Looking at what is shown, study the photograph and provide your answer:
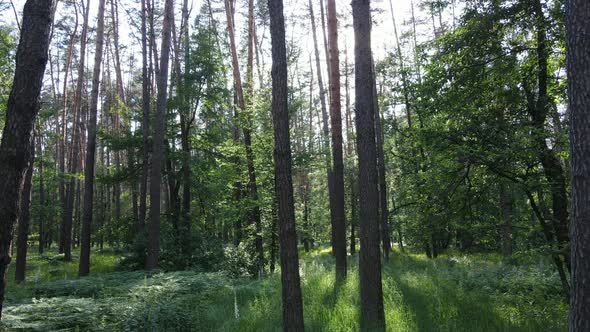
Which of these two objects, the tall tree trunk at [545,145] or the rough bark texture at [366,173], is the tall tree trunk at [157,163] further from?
the tall tree trunk at [545,145]

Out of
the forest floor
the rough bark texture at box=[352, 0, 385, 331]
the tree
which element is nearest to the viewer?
the tree

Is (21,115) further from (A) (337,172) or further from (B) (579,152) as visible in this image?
(A) (337,172)

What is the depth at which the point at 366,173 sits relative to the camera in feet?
22.0

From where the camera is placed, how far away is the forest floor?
614 centimetres

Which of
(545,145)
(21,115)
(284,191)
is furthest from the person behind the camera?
(545,145)

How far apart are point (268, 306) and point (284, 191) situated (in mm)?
3194

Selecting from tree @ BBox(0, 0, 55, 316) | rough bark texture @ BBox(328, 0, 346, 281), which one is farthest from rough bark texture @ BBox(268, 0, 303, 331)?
rough bark texture @ BBox(328, 0, 346, 281)

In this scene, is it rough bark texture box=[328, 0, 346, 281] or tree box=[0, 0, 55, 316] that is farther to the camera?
rough bark texture box=[328, 0, 346, 281]

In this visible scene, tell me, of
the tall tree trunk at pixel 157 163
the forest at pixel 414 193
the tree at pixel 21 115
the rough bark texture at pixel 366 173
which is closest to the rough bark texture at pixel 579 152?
the forest at pixel 414 193

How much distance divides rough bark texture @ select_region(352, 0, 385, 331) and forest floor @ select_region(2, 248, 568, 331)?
27.7 inches

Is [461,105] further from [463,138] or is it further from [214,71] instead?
[214,71]

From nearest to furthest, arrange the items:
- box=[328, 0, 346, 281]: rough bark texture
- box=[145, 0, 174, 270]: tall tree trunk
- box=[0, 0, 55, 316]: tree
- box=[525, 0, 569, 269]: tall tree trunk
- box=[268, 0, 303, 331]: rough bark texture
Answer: box=[0, 0, 55, 316]: tree, box=[268, 0, 303, 331]: rough bark texture, box=[525, 0, 569, 269]: tall tree trunk, box=[328, 0, 346, 281]: rough bark texture, box=[145, 0, 174, 270]: tall tree trunk

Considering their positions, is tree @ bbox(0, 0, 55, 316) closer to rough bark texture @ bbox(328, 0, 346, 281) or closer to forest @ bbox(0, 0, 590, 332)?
forest @ bbox(0, 0, 590, 332)

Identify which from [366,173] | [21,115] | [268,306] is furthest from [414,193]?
[21,115]
